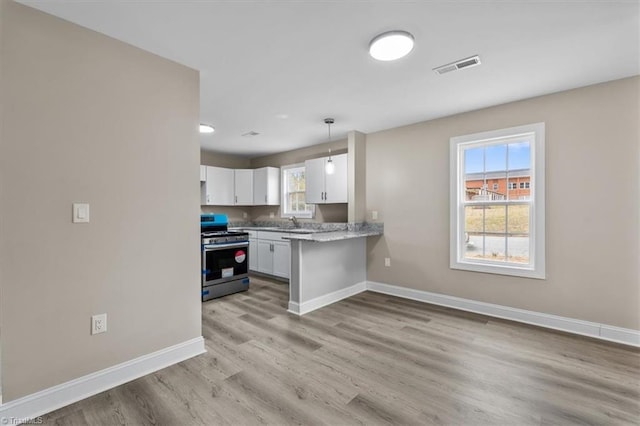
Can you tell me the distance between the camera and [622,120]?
273cm

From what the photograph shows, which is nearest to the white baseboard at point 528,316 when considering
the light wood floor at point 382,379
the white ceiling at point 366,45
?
the light wood floor at point 382,379

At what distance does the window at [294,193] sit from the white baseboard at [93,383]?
3616 millimetres

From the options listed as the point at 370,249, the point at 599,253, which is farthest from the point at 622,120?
the point at 370,249

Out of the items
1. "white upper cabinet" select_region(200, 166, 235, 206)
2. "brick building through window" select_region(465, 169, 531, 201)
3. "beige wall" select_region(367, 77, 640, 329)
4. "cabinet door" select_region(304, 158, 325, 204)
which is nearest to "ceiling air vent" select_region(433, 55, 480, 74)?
"beige wall" select_region(367, 77, 640, 329)

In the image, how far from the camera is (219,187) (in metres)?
6.03

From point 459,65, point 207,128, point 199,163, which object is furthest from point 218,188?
point 459,65

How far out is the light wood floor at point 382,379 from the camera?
179 centimetres

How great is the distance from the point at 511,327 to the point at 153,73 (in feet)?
13.6

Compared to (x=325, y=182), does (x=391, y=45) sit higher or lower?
higher

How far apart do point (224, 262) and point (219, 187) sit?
2.15 meters

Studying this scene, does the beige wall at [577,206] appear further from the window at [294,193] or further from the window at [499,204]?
the window at [294,193]

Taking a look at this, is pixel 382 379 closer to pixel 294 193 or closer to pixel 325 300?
pixel 325 300

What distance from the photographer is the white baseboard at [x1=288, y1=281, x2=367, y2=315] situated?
3602mm

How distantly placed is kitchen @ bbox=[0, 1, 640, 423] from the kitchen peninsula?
256mm
